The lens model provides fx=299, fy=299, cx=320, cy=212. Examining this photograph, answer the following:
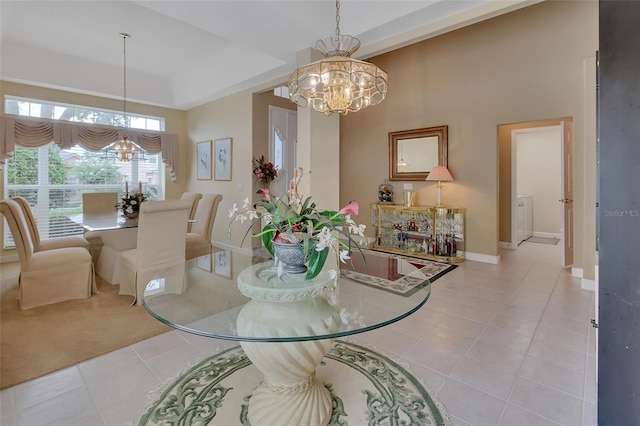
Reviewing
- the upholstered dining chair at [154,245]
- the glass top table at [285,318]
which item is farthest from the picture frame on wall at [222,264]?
the upholstered dining chair at [154,245]

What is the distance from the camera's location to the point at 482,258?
4566mm

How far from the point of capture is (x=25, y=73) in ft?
14.9

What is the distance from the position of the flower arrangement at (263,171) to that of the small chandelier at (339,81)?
2.24 meters

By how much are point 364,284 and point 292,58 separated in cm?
325

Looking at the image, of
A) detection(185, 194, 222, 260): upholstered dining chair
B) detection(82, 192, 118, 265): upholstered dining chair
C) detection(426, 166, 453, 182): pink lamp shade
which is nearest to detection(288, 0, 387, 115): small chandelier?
detection(185, 194, 222, 260): upholstered dining chair

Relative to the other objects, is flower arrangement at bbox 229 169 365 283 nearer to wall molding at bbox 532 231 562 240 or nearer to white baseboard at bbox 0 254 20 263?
white baseboard at bbox 0 254 20 263

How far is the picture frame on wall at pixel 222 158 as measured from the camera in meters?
5.54

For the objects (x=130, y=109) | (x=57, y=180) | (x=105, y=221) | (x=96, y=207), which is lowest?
(x=105, y=221)

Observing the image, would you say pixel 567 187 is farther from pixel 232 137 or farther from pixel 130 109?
pixel 130 109

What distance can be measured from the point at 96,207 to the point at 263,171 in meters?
2.55

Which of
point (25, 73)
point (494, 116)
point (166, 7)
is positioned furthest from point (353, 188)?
point (25, 73)

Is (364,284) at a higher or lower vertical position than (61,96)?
lower

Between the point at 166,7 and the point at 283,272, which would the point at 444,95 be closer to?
the point at 166,7

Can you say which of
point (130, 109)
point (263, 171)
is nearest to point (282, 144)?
point (263, 171)
